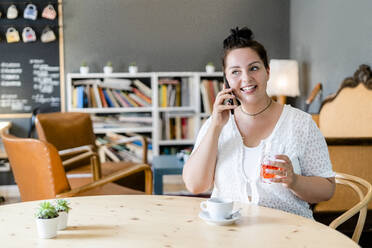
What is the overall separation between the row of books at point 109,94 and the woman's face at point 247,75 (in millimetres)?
3087

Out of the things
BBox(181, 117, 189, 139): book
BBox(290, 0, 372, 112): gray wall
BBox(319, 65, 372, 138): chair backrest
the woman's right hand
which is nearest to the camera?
the woman's right hand

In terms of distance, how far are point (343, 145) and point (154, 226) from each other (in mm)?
1685

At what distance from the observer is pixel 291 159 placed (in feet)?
4.96

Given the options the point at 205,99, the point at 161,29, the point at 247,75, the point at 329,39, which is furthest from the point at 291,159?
the point at 161,29

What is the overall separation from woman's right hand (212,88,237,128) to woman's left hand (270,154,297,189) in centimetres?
35

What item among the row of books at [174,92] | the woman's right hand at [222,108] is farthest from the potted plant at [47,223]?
the row of books at [174,92]

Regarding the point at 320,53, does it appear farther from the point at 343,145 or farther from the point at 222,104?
the point at 222,104

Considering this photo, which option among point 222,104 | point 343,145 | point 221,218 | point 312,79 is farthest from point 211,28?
point 221,218

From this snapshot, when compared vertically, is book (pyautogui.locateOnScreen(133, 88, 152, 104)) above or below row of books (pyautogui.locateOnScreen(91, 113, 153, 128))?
above

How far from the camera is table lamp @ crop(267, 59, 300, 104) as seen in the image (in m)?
4.23

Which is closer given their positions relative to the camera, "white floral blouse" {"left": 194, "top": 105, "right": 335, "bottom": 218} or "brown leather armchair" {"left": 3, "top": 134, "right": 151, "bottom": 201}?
"white floral blouse" {"left": 194, "top": 105, "right": 335, "bottom": 218}

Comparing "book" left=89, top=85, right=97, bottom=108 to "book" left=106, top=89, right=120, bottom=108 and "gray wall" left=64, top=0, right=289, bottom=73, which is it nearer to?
"book" left=106, top=89, right=120, bottom=108

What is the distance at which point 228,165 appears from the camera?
157cm

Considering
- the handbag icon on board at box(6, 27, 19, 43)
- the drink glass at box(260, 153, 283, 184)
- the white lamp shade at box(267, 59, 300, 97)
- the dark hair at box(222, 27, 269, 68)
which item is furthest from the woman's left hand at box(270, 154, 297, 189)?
the handbag icon on board at box(6, 27, 19, 43)
